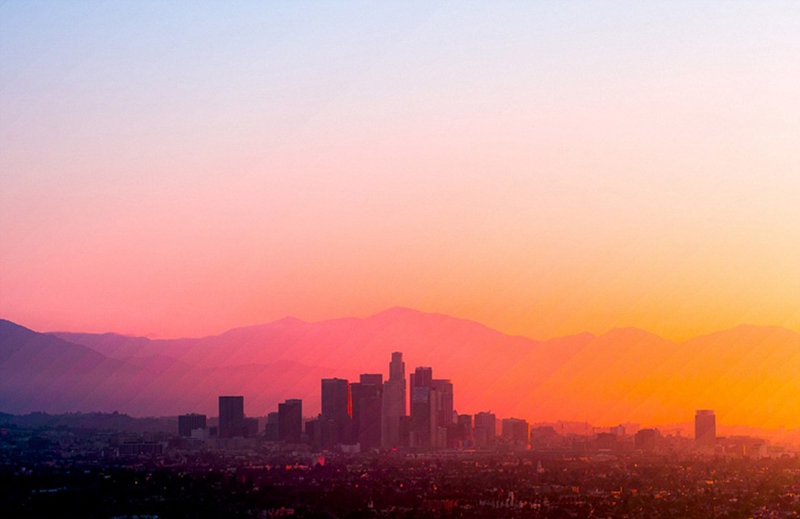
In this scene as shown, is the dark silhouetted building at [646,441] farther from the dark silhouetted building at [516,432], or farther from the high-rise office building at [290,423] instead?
the high-rise office building at [290,423]

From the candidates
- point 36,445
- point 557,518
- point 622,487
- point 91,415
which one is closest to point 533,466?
point 622,487

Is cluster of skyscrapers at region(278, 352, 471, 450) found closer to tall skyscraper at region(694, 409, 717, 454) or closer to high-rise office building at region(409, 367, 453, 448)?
high-rise office building at region(409, 367, 453, 448)

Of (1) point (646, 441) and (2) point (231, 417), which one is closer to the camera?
(2) point (231, 417)

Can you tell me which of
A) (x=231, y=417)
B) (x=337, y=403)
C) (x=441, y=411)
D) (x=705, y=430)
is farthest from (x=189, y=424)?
(x=705, y=430)

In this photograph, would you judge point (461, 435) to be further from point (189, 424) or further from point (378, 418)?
point (189, 424)

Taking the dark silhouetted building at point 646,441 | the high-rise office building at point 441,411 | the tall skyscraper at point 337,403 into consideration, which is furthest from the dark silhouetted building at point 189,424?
the dark silhouetted building at point 646,441

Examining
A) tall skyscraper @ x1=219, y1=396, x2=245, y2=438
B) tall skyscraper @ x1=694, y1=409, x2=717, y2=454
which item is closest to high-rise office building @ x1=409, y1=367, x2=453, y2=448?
tall skyscraper @ x1=219, y1=396, x2=245, y2=438
